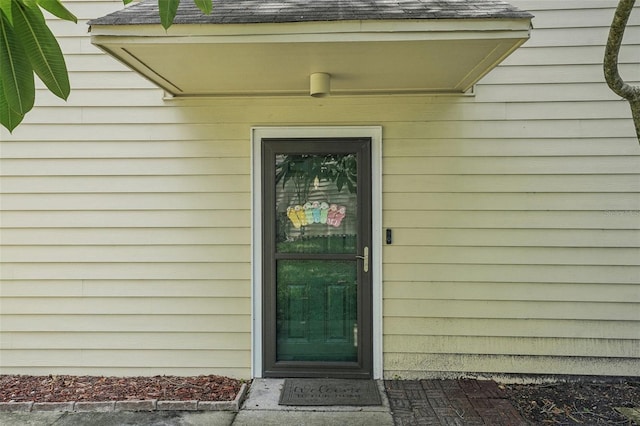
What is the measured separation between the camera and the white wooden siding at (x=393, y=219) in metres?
3.54

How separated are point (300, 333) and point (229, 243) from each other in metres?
0.94

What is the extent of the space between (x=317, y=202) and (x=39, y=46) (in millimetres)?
2530

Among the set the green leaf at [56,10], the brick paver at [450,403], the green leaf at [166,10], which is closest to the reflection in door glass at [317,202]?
the brick paver at [450,403]

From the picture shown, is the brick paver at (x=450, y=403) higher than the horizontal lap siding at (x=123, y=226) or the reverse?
the reverse

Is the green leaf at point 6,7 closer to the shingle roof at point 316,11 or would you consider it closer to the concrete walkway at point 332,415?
the shingle roof at point 316,11

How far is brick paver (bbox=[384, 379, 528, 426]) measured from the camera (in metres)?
2.97

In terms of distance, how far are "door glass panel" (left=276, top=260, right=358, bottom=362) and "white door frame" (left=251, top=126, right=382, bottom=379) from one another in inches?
6.4

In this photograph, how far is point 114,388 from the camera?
11.4 feet

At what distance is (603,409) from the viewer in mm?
3156

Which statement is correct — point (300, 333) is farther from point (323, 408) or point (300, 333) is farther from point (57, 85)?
point (57, 85)

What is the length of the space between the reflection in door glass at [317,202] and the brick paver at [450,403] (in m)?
1.17

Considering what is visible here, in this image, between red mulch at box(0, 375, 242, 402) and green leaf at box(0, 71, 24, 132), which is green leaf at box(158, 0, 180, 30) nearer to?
green leaf at box(0, 71, 24, 132)

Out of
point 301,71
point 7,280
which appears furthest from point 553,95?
point 7,280

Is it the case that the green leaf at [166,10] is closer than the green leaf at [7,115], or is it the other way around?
the green leaf at [7,115]
